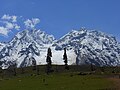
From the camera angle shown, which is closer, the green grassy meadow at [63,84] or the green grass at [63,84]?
the green grassy meadow at [63,84]

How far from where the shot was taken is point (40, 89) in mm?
78688

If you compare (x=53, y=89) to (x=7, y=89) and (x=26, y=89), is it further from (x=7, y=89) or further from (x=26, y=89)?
(x=7, y=89)

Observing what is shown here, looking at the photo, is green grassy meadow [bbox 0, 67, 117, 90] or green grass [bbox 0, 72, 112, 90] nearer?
green grassy meadow [bbox 0, 67, 117, 90]

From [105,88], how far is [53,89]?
11195 mm

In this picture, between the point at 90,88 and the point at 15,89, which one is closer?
the point at 90,88

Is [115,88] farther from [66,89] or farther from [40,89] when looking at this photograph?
→ [40,89]

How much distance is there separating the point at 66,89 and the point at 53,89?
357 centimetres

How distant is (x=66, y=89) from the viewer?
75438 millimetres

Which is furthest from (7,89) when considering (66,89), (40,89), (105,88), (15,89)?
(105,88)

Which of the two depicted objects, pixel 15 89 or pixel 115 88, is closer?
pixel 115 88

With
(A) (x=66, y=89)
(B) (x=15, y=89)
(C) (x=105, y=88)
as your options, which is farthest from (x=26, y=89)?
(C) (x=105, y=88)

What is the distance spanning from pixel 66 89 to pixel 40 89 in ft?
21.3

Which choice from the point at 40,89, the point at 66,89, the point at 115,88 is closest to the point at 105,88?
the point at 115,88

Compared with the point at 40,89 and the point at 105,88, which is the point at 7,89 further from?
the point at 105,88
